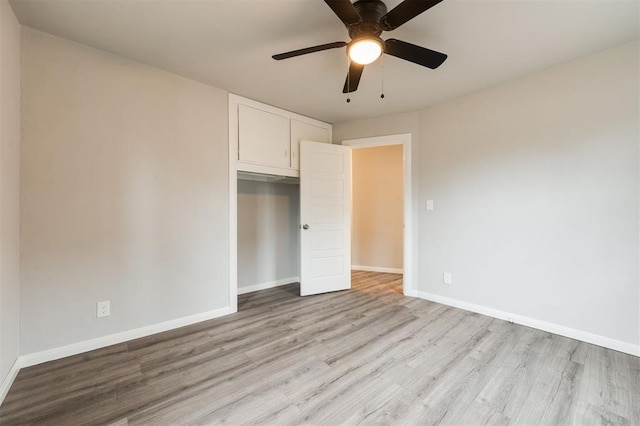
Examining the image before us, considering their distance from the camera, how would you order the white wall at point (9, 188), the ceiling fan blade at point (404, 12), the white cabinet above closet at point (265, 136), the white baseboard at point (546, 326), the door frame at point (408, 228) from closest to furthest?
the ceiling fan blade at point (404, 12) → the white wall at point (9, 188) → the white baseboard at point (546, 326) → the white cabinet above closet at point (265, 136) → the door frame at point (408, 228)

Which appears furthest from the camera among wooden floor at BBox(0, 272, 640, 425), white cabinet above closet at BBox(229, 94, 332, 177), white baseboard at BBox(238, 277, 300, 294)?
white baseboard at BBox(238, 277, 300, 294)

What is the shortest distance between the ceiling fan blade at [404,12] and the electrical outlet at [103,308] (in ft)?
9.60

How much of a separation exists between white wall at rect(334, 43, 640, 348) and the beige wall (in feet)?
4.95

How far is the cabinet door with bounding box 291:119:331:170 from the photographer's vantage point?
356cm

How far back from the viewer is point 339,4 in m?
1.39

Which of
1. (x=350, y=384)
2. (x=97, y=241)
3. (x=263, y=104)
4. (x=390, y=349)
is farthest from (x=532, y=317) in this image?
(x=97, y=241)

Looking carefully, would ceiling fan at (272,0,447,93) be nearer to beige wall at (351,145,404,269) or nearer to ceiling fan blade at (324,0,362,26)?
ceiling fan blade at (324,0,362,26)

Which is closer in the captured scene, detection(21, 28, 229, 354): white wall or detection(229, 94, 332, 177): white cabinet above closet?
detection(21, 28, 229, 354): white wall

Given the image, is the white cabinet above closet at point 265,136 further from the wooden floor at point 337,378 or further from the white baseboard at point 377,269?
the white baseboard at point 377,269

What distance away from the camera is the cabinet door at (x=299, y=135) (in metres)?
3.56

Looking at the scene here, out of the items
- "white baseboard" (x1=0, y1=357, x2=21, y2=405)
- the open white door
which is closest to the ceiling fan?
the open white door

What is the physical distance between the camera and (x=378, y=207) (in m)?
5.12

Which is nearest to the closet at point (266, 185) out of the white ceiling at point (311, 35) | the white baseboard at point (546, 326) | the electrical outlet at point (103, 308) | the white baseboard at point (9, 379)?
the white ceiling at point (311, 35)

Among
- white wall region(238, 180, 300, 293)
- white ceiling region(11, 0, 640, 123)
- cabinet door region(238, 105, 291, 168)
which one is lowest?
white wall region(238, 180, 300, 293)
